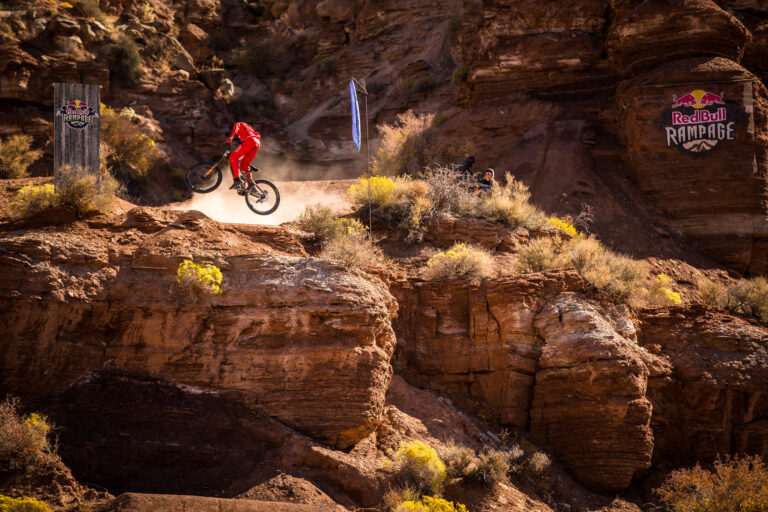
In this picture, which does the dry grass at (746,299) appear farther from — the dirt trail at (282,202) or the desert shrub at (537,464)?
the dirt trail at (282,202)

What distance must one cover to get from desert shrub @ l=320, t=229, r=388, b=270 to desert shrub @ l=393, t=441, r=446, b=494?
9.72ft

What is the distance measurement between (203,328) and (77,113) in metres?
5.89

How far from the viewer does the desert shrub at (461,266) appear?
13539mm

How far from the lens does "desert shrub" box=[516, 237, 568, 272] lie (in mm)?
14102

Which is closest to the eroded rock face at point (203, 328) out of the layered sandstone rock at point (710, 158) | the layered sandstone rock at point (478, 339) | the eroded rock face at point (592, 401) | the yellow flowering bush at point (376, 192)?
the layered sandstone rock at point (478, 339)

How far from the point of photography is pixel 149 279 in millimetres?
10867

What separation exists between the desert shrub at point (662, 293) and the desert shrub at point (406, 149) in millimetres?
7520

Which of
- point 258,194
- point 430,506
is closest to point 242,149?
point 258,194

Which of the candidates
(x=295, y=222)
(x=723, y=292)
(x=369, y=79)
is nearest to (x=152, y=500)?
A: (x=295, y=222)

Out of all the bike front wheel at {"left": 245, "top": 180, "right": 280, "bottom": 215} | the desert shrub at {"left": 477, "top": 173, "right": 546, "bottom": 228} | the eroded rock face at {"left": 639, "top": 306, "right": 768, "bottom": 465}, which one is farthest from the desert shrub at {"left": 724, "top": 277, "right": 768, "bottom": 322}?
the bike front wheel at {"left": 245, "top": 180, "right": 280, "bottom": 215}

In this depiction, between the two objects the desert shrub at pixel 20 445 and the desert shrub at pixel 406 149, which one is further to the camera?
the desert shrub at pixel 406 149

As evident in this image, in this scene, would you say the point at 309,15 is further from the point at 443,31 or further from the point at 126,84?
the point at 126,84

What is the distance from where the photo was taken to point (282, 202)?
20.3 metres

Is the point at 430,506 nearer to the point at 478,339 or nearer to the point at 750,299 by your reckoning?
the point at 478,339
